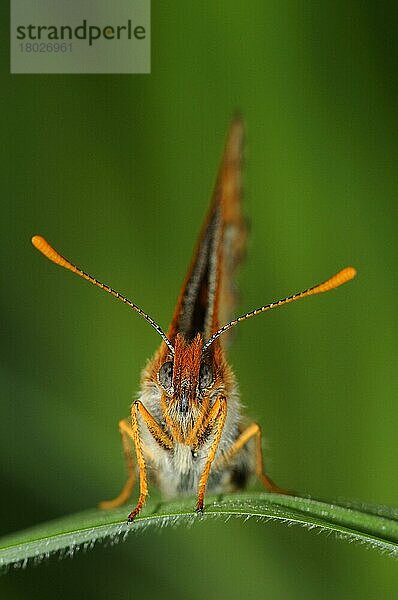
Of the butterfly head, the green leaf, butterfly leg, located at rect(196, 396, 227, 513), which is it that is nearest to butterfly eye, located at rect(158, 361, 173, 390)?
the butterfly head

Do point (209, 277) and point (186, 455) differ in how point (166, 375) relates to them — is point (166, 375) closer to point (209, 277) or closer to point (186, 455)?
point (186, 455)

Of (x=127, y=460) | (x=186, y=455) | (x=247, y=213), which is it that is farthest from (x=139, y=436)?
(x=247, y=213)

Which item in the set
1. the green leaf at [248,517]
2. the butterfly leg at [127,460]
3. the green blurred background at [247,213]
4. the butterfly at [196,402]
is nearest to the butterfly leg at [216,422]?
the butterfly at [196,402]

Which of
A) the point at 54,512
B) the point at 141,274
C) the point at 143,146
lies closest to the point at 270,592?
the point at 54,512

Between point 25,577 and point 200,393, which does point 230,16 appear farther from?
point 25,577

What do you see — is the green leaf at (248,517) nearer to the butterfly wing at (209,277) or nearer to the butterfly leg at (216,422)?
the butterfly leg at (216,422)

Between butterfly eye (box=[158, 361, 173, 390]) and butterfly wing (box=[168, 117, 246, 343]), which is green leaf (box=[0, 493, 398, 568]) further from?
butterfly wing (box=[168, 117, 246, 343])
